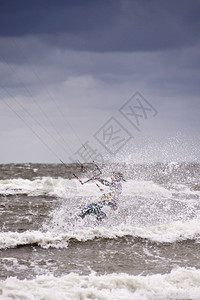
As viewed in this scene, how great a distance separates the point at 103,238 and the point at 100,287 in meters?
5.03

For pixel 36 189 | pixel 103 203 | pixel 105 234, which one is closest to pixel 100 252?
pixel 105 234

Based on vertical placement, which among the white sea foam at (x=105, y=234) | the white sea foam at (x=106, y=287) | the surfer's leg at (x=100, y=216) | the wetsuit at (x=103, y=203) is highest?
the wetsuit at (x=103, y=203)

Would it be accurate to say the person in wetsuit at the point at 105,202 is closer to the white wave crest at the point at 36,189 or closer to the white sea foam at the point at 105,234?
the white sea foam at the point at 105,234

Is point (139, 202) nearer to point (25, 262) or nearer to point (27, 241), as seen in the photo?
point (27, 241)

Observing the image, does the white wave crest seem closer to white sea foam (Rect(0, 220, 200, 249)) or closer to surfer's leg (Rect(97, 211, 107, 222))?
surfer's leg (Rect(97, 211, 107, 222))

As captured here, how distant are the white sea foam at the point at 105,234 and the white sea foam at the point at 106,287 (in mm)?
3501

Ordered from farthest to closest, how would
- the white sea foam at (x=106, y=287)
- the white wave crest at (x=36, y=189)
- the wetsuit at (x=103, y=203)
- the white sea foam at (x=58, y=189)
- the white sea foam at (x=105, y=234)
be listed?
1. the white sea foam at (x=58, y=189)
2. the white wave crest at (x=36, y=189)
3. the wetsuit at (x=103, y=203)
4. the white sea foam at (x=105, y=234)
5. the white sea foam at (x=106, y=287)

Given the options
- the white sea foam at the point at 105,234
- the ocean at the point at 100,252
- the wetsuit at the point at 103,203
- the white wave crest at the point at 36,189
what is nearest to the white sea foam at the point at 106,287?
the ocean at the point at 100,252

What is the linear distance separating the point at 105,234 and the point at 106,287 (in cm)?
537

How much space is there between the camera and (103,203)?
1591 centimetres

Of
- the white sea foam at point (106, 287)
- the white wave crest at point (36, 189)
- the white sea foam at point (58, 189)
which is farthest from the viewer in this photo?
the white sea foam at point (58, 189)

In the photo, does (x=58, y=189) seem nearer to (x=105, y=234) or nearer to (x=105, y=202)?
(x=105, y=202)

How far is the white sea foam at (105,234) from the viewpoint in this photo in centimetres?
1283

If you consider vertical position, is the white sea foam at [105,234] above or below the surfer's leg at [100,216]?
below
